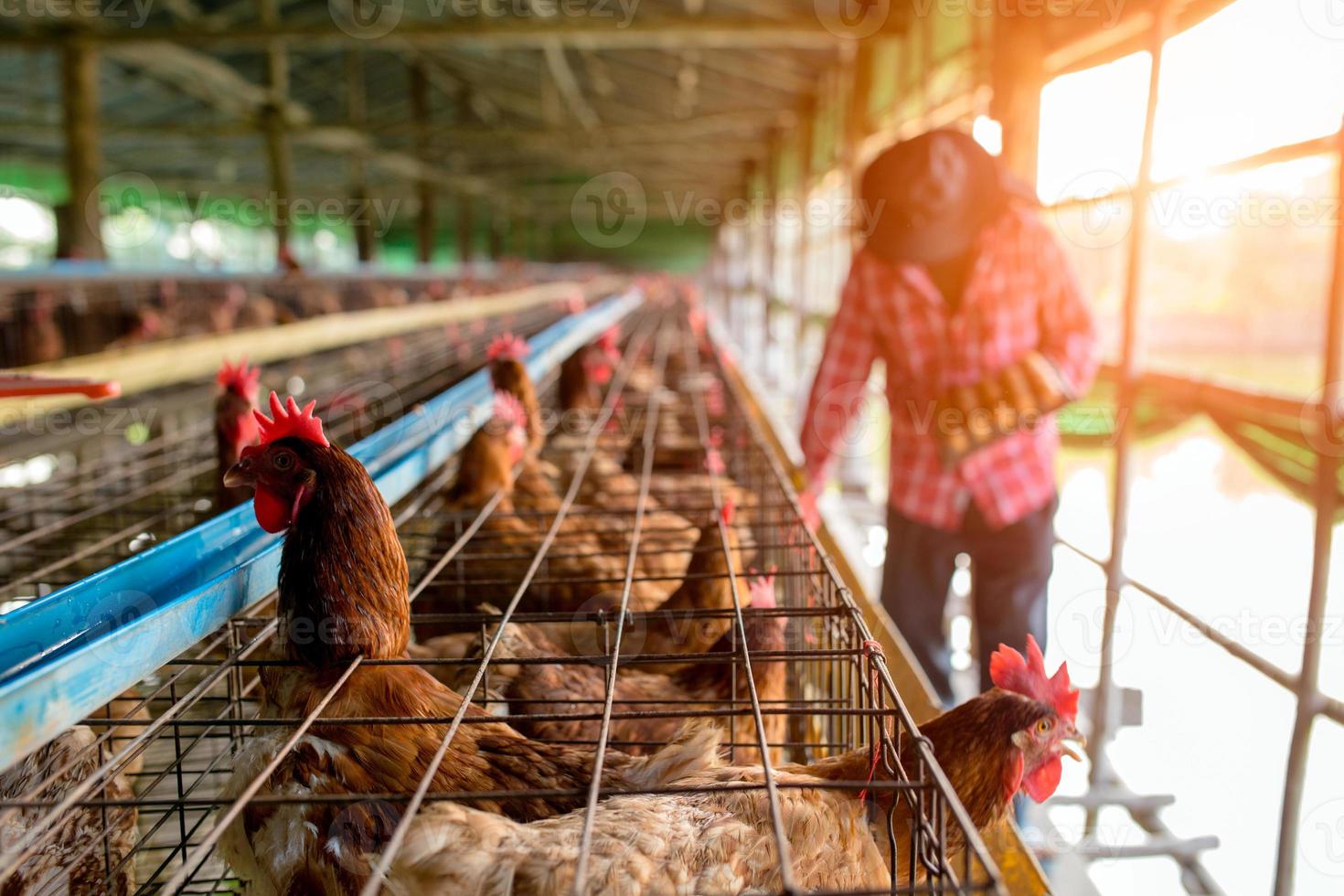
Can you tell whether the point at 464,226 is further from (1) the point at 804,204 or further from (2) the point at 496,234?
(1) the point at 804,204

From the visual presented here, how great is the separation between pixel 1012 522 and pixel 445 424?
1461 millimetres

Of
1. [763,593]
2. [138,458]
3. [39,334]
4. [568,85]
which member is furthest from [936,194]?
[568,85]

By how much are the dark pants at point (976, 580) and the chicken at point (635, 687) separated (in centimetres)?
75

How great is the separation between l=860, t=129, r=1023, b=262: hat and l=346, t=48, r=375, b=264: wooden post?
346 inches

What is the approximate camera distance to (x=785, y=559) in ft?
7.72

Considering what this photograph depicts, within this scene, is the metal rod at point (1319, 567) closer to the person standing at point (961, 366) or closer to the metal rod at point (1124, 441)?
the person standing at point (961, 366)

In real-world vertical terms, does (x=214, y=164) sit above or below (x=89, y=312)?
above

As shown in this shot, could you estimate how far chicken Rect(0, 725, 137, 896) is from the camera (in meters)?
1.21

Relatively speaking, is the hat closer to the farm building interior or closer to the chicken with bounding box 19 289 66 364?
the farm building interior

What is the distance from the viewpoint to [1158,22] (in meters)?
2.41

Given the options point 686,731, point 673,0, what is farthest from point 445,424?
point 673,0

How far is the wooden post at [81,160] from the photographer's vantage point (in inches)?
273

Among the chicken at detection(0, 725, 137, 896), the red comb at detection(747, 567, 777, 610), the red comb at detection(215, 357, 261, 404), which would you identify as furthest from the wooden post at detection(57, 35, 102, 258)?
the red comb at detection(747, 567, 777, 610)

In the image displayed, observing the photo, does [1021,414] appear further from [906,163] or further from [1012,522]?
[906,163]
